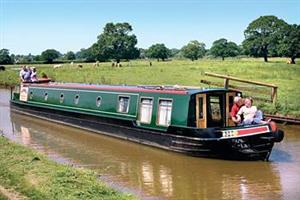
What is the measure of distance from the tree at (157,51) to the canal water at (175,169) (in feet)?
341

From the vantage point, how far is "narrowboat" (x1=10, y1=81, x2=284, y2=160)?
41.8 feet

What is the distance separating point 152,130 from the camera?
49.1 feet

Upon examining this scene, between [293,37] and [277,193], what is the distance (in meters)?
60.4

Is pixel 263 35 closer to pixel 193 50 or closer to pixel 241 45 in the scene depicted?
pixel 241 45

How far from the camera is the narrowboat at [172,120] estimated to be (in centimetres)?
1273

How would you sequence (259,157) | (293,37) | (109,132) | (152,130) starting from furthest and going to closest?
(293,37) → (109,132) → (152,130) → (259,157)

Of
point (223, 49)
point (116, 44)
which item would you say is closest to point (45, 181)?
point (116, 44)

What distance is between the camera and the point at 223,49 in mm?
124438

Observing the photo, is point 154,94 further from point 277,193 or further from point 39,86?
point 39,86

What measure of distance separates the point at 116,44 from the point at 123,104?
73633 mm

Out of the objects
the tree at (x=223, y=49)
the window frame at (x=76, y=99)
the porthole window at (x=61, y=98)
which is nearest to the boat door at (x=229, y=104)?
the window frame at (x=76, y=99)

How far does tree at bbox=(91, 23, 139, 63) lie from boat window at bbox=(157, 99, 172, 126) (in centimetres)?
7235

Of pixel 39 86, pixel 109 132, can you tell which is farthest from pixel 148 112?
pixel 39 86

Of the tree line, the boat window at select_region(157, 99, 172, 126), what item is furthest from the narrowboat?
the tree line
